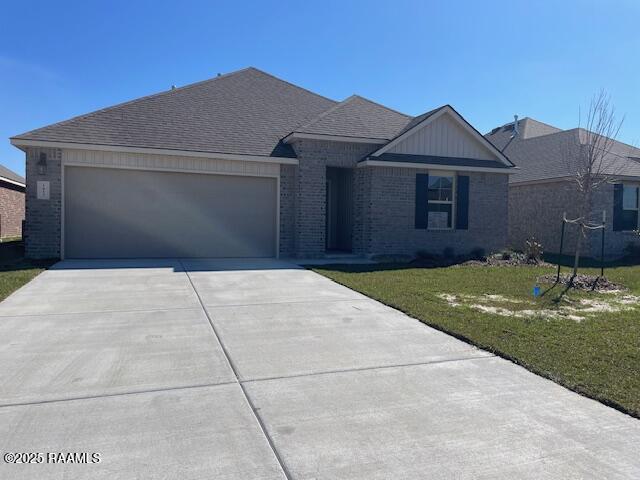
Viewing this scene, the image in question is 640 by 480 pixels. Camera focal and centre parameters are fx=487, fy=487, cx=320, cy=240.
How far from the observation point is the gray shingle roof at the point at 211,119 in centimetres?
1320

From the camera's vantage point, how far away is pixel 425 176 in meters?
15.0

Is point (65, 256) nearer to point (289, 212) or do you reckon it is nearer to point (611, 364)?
point (289, 212)

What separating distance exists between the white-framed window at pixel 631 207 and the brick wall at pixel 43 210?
1847 cm

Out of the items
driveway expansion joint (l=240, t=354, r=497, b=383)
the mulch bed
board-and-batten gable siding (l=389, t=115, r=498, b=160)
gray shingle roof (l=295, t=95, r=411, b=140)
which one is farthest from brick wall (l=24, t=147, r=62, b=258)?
the mulch bed

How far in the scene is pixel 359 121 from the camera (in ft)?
50.9

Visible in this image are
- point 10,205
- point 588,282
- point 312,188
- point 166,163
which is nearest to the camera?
point 588,282

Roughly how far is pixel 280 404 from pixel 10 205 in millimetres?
26967

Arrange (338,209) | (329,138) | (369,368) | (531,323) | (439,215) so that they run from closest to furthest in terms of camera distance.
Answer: (369,368) < (531,323) < (329,138) < (439,215) < (338,209)

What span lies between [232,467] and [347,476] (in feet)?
2.31

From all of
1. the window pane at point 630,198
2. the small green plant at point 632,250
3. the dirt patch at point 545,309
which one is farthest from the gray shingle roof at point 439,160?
the dirt patch at point 545,309

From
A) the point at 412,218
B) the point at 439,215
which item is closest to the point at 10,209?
the point at 412,218

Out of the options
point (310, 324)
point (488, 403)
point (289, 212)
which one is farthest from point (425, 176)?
point (488, 403)

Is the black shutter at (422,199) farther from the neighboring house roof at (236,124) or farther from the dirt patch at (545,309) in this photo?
the dirt patch at (545,309)

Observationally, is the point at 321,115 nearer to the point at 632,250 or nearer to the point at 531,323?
the point at 531,323
